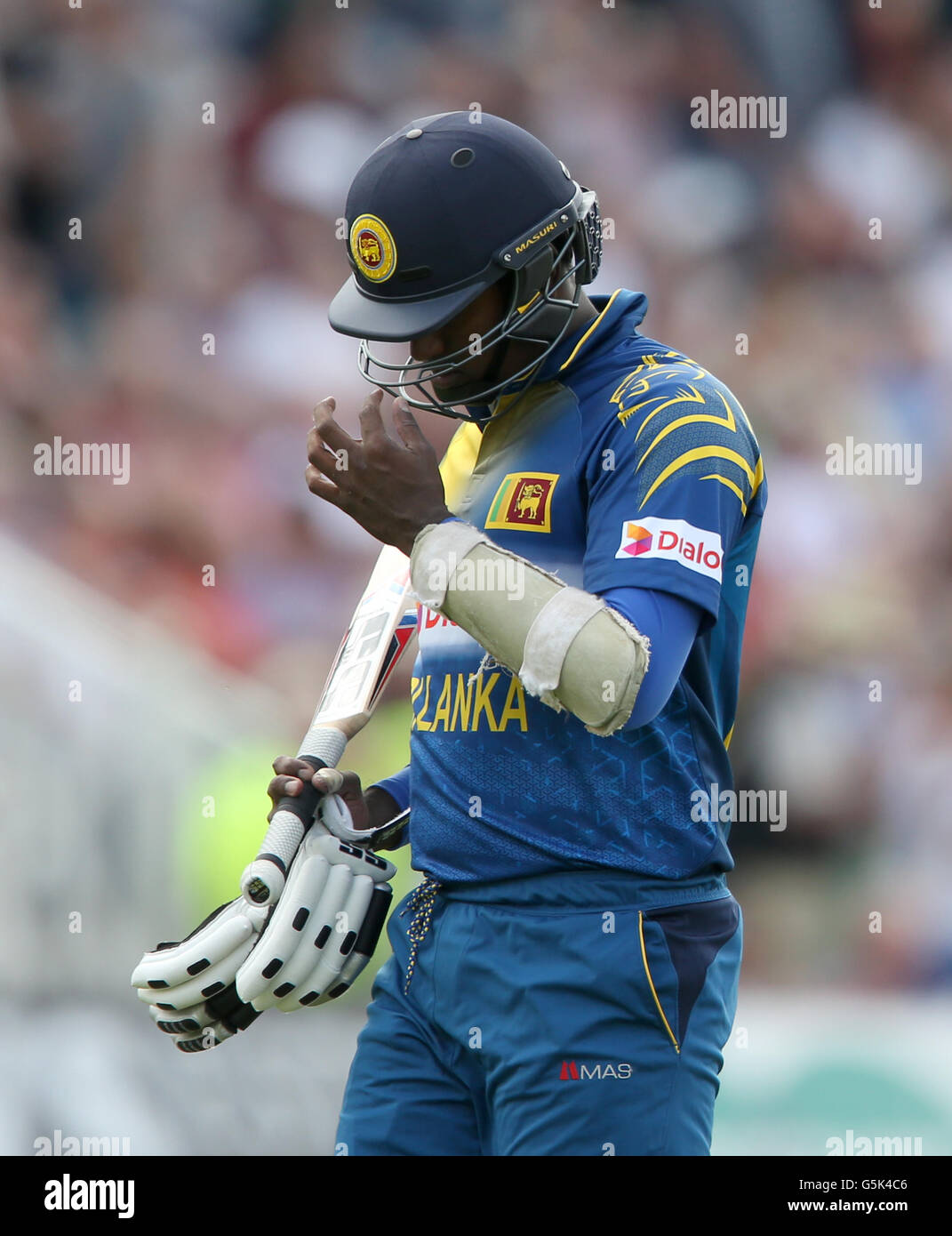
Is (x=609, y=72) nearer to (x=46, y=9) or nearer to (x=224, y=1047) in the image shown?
(x=46, y=9)

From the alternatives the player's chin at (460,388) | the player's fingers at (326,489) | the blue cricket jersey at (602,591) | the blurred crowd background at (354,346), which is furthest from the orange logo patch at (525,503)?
the blurred crowd background at (354,346)

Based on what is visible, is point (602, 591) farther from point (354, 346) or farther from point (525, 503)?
point (354, 346)

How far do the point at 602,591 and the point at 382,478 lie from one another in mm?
302

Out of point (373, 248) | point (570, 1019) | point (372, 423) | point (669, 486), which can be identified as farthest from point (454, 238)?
point (570, 1019)

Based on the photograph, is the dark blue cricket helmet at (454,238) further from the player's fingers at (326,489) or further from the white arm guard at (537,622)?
the white arm guard at (537,622)

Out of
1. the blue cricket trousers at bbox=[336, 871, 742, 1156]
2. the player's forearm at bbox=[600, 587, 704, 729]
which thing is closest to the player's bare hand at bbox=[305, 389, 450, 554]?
the player's forearm at bbox=[600, 587, 704, 729]

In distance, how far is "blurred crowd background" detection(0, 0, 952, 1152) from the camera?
4.45m

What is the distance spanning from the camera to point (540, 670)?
5.57 feet

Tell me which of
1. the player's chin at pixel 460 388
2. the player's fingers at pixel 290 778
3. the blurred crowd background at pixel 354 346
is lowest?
the player's fingers at pixel 290 778

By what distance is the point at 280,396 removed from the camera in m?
4.73

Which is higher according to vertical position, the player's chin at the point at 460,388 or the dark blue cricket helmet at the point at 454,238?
the dark blue cricket helmet at the point at 454,238

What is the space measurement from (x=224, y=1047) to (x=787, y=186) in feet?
10.9

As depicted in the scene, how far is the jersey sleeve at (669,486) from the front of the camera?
1.77 meters

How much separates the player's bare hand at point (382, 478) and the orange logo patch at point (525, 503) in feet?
0.50
